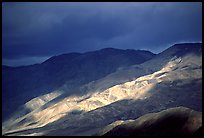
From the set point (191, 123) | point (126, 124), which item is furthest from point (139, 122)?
point (191, 123)

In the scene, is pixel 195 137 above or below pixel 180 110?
below

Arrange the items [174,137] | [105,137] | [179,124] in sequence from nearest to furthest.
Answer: [174,137] → [179,124] → [105,137]

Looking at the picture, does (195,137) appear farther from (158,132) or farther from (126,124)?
(126,124)

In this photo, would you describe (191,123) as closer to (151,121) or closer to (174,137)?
(174,137)

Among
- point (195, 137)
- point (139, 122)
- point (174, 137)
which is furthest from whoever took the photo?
point (139, 122)

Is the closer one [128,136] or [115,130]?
[128,136]

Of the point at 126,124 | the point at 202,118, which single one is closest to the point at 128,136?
the point at 126,124
